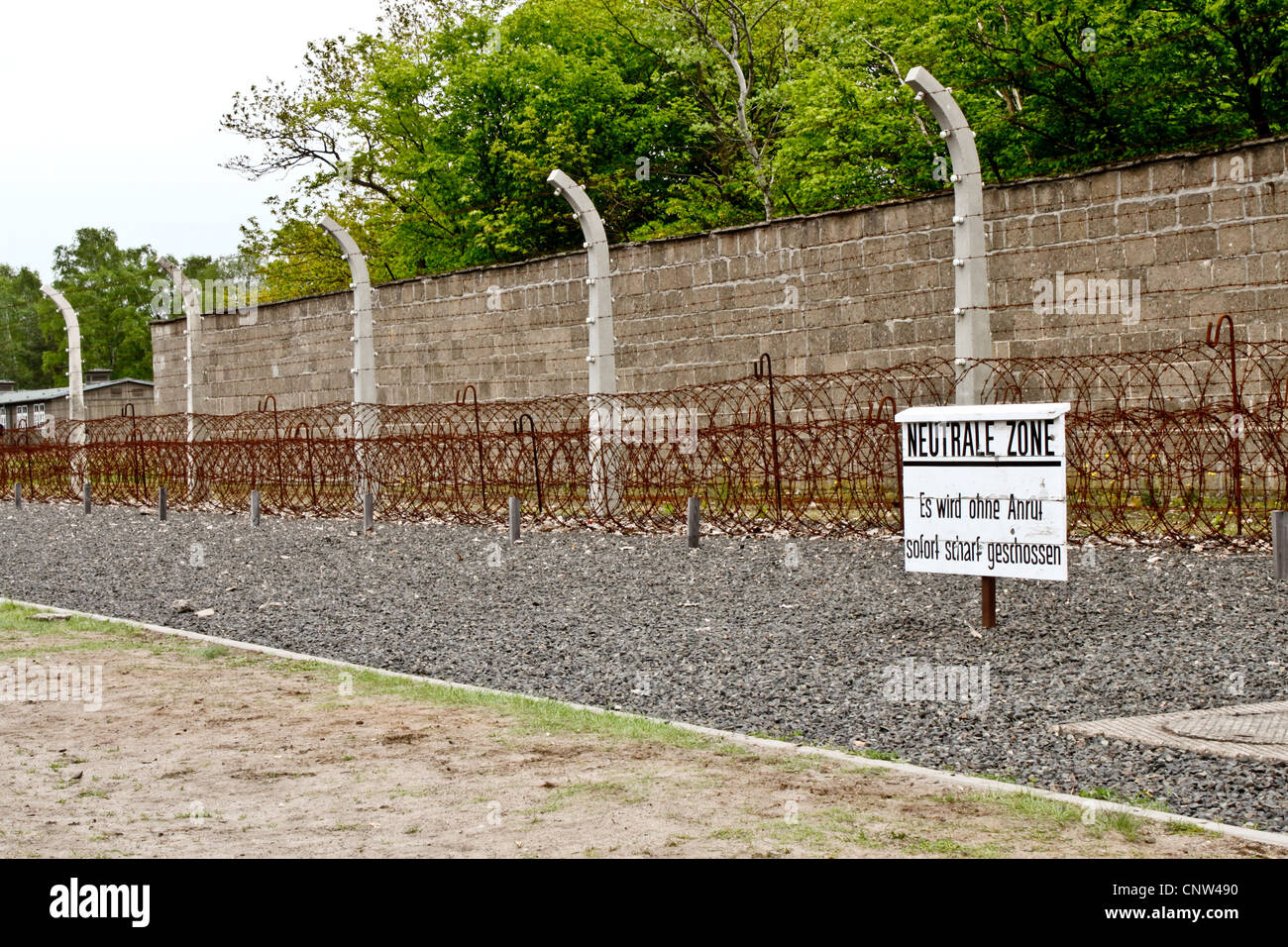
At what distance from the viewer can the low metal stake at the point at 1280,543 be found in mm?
10367

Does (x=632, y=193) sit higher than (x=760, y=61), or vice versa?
(x=760, y=61)

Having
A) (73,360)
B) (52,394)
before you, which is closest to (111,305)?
(52,394)

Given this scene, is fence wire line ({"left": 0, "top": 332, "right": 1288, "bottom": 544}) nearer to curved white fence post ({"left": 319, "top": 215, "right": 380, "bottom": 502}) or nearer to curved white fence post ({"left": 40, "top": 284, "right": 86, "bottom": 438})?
curved white fence post ({"left": 319, "top": 215, "right": 380, "bottom": 502})

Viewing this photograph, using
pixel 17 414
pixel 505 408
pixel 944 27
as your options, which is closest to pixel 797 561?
pixel 505 408

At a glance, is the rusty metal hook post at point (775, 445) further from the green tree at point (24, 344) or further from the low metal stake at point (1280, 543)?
the green tree at point (24, 344)

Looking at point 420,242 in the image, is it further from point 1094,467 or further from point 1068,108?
point 1094,467

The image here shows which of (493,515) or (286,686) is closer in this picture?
(286,686)

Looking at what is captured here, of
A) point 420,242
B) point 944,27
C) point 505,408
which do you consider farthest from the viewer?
point 420,242

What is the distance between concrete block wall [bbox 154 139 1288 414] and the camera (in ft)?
45.3

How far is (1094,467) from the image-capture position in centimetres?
1426

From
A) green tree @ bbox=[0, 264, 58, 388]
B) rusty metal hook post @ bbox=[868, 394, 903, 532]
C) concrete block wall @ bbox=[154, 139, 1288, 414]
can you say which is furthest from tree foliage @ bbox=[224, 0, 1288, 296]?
green tree @ bbox=[0, 264, 58, 388]

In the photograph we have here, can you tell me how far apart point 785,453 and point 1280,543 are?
23.2 ft

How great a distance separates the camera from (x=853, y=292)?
17031 millimetres

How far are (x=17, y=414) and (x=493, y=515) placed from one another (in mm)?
63552
